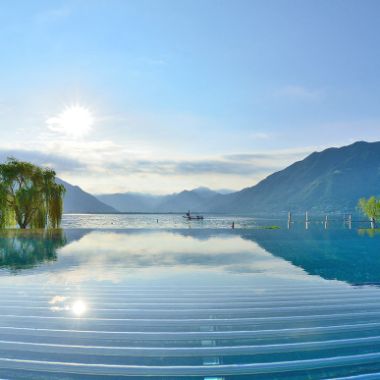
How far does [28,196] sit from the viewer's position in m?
30.1

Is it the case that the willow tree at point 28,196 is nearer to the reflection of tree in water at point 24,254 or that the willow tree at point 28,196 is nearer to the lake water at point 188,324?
the reflection of tree in water at point 24,254

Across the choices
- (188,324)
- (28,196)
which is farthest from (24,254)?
(28,196)

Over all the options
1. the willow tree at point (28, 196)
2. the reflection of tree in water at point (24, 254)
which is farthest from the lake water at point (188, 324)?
the willow tree at point (28, 196)

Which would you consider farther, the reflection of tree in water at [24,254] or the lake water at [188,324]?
the reflection of tree in water at [24,254]

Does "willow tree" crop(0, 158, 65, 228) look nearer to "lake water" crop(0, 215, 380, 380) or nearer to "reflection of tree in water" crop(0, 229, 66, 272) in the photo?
"reflection of tree in water" crop(0, 229, 66, 272)

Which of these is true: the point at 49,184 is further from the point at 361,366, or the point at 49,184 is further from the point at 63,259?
the point at 361,366

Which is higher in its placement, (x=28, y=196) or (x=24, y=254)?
(x=28, y=196)

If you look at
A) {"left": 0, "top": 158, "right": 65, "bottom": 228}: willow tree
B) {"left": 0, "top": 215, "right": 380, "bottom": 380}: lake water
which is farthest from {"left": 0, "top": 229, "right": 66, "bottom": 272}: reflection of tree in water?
{"left": 0, "top": 158, "right": 65, "bottom": 228}: willow tree

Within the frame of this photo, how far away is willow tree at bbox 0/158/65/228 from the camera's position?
98.6 feet

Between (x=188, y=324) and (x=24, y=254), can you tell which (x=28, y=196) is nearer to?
(x=24, y=254)

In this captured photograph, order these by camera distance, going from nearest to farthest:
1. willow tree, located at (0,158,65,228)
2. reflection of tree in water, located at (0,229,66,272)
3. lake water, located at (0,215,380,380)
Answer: lake water, located at (0,215,380,380) < reflection of tree in water, located at (0,229,66,272) < willow tree, located at (0,158,65,228)

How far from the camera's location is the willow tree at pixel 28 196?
3006cm

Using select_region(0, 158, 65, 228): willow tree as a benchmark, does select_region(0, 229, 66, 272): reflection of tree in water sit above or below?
below

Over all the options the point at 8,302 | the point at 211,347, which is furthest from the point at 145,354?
the point at 8,302
